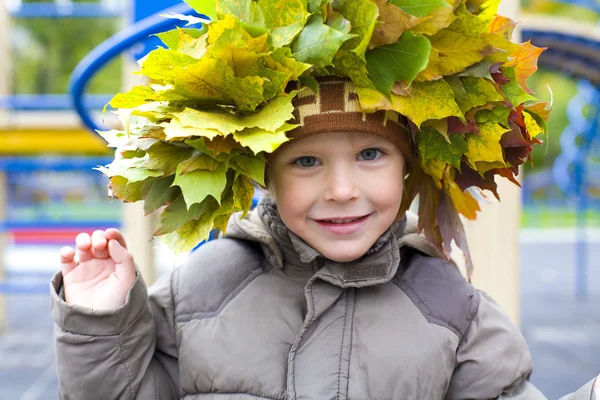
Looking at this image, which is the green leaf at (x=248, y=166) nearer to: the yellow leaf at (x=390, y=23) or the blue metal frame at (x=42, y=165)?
the yellow leaf at (x=390, y=23)

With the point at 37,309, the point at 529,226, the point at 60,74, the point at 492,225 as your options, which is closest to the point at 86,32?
the point at 60,74

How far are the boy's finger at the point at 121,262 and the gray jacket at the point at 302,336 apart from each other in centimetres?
3

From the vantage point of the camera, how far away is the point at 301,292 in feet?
4.25

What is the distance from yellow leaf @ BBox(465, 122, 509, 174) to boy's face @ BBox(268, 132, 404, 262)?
0.13m

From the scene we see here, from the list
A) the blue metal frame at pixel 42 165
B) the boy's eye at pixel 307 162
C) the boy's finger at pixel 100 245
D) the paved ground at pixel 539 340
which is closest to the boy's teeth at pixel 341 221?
the boy's eye at pixel 307 162

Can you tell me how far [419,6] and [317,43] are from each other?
158mm

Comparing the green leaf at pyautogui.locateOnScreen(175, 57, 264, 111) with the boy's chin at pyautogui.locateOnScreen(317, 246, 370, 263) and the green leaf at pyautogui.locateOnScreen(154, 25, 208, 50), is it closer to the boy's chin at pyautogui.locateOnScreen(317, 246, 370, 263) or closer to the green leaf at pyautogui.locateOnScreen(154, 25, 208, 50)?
the green leaf at pyautogui.locateOnScreen(154, 25, 208, 50)

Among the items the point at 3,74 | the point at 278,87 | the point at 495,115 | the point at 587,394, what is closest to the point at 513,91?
the point at 495,115

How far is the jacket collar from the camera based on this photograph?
1.25 meters

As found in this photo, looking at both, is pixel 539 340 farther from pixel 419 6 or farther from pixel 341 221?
pixel 419 6

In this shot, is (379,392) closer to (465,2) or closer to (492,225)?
(465,2)

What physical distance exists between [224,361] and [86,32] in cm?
1618

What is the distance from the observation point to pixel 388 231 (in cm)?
131

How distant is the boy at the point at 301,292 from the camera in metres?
1.11
